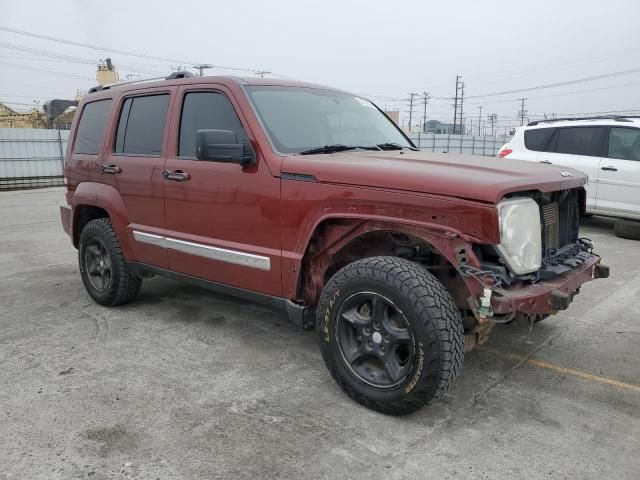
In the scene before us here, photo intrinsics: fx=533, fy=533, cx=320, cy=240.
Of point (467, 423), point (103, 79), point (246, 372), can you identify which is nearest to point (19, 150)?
point (103, 79)

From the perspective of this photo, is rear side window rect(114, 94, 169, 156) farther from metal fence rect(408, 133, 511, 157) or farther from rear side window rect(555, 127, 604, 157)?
metal fence rect(408, 133, 511, 157)

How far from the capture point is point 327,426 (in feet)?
9.68

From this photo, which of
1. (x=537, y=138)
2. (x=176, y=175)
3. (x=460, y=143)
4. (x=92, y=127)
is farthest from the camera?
(x=460, y=143)

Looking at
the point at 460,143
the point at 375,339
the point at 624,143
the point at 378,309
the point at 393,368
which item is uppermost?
the point at 460,143

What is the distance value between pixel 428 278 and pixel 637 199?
6883 mm

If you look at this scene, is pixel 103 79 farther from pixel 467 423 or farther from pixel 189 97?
pixel 467 423

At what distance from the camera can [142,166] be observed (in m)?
4.40

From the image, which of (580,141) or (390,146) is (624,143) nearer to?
(580,141)

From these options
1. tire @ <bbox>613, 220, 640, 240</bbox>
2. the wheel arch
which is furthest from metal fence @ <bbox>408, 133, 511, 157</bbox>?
the wheel arch

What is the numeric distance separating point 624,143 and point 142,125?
24.4 ft

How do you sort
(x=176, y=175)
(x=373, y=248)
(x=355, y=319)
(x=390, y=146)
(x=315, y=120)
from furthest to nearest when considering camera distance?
(x=390, y=146)
(x=176, y=175)
(x=315, y=120)
(x=373, y=248)
(x=355, y=319)

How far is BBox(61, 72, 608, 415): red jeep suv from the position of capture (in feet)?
9.31

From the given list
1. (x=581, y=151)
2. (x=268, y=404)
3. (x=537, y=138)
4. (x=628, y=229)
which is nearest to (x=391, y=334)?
(x=268, y=404)

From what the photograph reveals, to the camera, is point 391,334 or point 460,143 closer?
point 391,334
